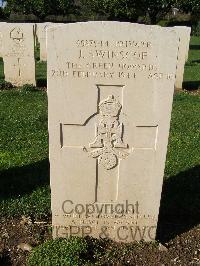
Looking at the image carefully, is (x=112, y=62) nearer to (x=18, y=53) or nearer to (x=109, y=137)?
(x=109, y=137)

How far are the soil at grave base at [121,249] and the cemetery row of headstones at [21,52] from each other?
7.94 metres

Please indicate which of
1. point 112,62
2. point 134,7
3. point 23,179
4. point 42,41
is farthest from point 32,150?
point 134,7

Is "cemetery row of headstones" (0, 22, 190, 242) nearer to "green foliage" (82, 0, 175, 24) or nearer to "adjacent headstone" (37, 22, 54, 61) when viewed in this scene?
"adjacent headstone" (37, 22, 54, 61)

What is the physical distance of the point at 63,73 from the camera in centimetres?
330

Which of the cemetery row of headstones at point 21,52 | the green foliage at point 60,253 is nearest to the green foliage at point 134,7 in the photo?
the cemetery row of headstones at point 21,52

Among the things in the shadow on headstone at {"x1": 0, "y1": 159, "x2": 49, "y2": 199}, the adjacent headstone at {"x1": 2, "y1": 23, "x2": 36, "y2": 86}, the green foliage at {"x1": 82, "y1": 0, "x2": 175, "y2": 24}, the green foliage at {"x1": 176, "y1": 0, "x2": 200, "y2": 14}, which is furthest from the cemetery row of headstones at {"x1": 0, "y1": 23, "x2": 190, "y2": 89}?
the green foliage at {"x1": 176, "y1": 0, "x2": 200, "y2": 14}

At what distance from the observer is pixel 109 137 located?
3.60 meters

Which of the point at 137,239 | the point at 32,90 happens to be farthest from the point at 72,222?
the point at 32,90

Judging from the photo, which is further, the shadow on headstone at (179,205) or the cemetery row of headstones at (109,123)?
the shadow on headstone at (179,205)

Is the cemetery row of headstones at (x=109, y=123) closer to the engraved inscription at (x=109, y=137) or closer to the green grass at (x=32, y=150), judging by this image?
the engraved inscription at (x=109, y=137)

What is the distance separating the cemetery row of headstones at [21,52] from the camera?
11.2m

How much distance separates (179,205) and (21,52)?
8.32 m

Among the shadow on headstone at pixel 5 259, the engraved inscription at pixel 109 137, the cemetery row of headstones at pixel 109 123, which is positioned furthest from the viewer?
the shadow on headstone at pixel 5 259

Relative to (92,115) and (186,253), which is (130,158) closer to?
(92,115)
